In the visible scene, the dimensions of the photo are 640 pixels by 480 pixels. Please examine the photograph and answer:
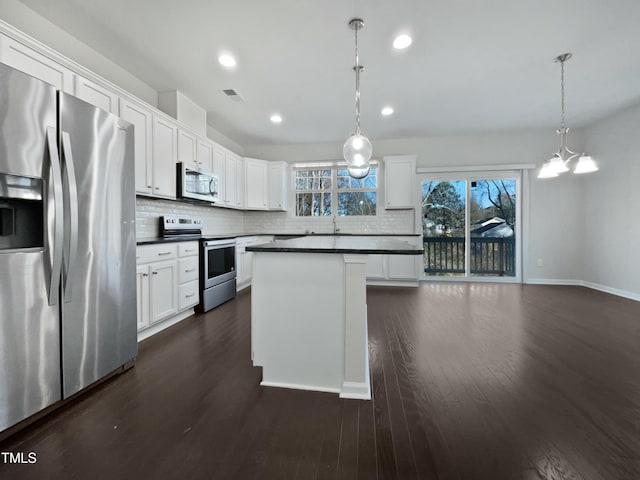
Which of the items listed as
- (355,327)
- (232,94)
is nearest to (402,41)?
(232,94)

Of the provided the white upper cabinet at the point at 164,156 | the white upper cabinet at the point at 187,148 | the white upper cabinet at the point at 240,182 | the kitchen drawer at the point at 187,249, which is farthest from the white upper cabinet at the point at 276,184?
the kitchen drawer at the point at 187,249

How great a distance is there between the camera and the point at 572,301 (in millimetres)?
3965

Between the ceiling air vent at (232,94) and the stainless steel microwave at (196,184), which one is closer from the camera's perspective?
the stainless steel microwave at (196,184)

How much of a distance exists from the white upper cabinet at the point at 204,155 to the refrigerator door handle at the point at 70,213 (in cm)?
230

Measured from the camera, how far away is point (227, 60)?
291cm

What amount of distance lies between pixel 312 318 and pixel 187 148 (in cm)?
298

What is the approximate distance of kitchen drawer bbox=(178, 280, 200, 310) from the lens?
3.06 metres

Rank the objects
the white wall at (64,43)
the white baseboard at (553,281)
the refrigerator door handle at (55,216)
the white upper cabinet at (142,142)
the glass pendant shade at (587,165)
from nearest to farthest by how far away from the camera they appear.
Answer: the refrigerator door handle at (55,216)
the white wall at (64,43)
the white upper cabinet at (142,142)
the glass pendant shade at (587,165)
the white baseboard at (553,281)

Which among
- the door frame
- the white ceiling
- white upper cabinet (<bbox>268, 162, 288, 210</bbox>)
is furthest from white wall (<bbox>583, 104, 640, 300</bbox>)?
white upper cabinet (<bbox>268, 162, 288, 210</bbox>)

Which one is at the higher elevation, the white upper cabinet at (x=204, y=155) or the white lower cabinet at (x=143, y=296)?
the white upper cabinet at (x=204, y=155)

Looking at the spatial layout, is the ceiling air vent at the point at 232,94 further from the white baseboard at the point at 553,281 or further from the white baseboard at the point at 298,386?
the white baseboard at the point at 553,281

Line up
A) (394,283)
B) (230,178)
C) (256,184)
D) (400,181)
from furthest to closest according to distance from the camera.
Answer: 1. (256,184)
2. (400,181)
3. (394,283)
4. (230,178)

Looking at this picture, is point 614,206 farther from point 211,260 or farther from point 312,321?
point 211,260

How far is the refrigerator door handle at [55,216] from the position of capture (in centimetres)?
148
